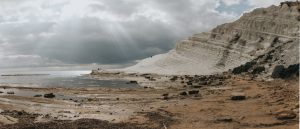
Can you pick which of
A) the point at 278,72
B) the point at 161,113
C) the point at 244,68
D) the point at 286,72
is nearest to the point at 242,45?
the point at 244,68

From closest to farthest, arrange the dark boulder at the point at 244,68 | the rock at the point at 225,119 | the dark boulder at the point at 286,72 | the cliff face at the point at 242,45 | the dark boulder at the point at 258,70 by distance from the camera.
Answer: the rock at the point at 225,119 → the dark boulder at the point at 286,72 → the dark boulder at the point at 258,70 → the dark boulder at the point at 244,68 → the cliff face at the point at 242,45

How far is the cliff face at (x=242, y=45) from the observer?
79.9 m

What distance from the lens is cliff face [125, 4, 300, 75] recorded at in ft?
262

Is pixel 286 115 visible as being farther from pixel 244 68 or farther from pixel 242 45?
pixel 242 45

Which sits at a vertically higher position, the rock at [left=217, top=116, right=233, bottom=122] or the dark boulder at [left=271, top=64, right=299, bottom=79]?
the dark boulder at [left=271, top=64, right=299, bottom=79]

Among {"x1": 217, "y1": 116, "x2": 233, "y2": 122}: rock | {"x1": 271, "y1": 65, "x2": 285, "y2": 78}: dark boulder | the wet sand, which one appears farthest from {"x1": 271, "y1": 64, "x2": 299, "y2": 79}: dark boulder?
{"x1": 217, "y1": 116, "x2": 233, "y2": 122}: rock

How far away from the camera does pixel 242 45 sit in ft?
303

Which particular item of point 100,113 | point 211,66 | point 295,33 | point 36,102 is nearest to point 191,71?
point 211,66

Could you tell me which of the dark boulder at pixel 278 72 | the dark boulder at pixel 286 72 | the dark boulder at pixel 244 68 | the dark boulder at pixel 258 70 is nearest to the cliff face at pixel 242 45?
the dark boulder at pixel 258 70

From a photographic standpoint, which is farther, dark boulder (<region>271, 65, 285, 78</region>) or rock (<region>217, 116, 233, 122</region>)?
dark boulder (<region>271, 65, 285, 78</region>)

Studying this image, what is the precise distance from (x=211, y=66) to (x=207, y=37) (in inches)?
494

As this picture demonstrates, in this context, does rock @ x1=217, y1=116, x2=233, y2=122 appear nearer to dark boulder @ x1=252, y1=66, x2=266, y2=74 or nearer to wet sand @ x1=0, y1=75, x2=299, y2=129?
wet sand @ x1=0, y1=75, x2=299, y2=129

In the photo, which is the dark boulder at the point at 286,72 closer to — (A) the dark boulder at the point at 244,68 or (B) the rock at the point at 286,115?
(A) the dark boulder at the point at 244,68

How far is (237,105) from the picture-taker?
34094 mm
